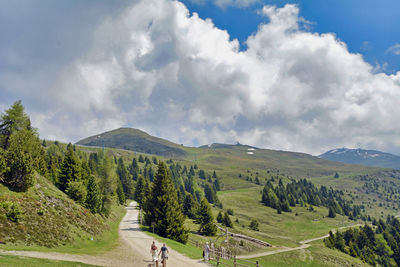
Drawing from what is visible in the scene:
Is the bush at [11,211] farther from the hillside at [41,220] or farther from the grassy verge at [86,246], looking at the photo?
the grassy verge at [86,246]

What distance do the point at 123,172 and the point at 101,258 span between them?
129939 mm

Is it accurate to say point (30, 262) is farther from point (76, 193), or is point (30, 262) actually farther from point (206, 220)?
point (206, 220)

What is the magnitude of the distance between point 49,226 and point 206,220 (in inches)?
2224

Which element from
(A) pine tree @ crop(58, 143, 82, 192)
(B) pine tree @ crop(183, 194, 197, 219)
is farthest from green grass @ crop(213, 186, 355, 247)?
(A) pine tree @ crop(58, 143, 82, 192)

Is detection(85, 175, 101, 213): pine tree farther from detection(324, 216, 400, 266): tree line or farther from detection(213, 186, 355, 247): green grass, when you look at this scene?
detection(324, 216, 400, 266): tree line

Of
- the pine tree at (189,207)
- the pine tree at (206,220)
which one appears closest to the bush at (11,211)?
the pine tree at (206,220)

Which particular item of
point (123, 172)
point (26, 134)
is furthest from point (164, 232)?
point (123, 172)

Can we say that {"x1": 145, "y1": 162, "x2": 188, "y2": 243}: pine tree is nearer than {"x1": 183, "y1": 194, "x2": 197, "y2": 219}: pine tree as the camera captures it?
Yes

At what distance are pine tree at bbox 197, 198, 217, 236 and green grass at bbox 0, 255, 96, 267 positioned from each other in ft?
200

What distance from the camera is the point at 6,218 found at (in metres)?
32.7

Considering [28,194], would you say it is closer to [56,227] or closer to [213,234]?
[56,227]

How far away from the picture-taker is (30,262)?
954 inches

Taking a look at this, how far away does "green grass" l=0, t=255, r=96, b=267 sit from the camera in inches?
887

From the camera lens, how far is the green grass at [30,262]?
2252 centimetres
